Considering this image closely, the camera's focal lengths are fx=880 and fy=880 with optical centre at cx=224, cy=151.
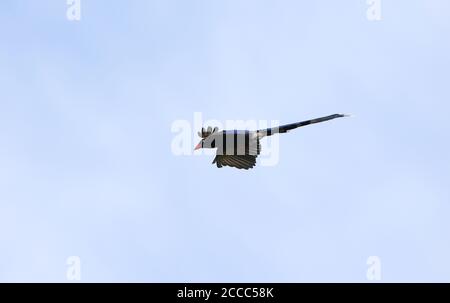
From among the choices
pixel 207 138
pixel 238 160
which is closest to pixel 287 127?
pixel 238 160

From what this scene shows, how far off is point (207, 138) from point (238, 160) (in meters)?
2.15

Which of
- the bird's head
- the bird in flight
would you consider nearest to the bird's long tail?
the bird in flight

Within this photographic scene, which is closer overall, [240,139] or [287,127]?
[287,127]

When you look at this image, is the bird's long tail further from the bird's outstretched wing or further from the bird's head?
the bird's head

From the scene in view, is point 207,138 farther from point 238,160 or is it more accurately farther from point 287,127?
point 287,127

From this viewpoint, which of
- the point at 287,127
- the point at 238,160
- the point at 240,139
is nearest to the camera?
the point at 287,127

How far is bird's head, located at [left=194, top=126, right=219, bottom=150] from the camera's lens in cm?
4088

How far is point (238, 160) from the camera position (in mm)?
42250

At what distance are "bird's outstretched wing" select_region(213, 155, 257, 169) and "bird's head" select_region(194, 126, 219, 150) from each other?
4.15ft

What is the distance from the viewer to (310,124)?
134 feet

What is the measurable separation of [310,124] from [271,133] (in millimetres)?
1883
